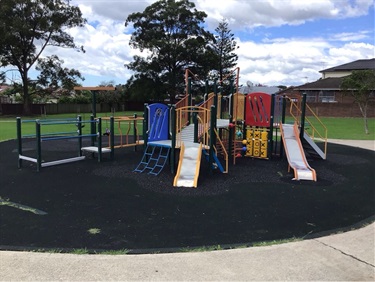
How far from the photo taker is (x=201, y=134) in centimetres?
892

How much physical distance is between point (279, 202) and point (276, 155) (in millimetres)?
5420

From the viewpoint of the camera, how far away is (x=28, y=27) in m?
33.5

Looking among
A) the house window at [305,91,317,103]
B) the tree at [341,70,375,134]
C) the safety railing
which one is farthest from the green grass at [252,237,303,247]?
the house window at [305,91,317,103]

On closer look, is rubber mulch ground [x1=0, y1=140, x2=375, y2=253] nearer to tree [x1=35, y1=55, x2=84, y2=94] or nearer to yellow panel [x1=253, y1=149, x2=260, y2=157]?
yellow panel [x1=253, y1=149, x2=260, y2=157]

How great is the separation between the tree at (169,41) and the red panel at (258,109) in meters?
29.3

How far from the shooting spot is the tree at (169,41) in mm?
39094

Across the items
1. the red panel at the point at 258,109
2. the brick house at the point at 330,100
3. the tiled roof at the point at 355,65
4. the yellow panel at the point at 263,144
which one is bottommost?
the yellow panel at the point at 263,144

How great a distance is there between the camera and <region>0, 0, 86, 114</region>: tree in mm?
32844

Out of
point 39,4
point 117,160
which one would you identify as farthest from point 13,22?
point 117,160

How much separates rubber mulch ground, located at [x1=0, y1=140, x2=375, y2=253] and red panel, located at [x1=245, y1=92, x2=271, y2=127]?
1.91 m

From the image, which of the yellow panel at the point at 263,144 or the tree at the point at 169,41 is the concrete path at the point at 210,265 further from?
the tree at the point at 169,41

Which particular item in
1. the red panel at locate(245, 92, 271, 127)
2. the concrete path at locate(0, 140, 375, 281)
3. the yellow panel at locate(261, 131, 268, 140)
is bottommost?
the concrete path at locate(0, 140, 375, 281)

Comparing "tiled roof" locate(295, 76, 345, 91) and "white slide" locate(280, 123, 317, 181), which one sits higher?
"tiled roof" locate(295, 76, 345, 91)

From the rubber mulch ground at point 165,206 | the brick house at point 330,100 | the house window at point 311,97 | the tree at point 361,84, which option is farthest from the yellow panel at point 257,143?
the house window at point 311,97
